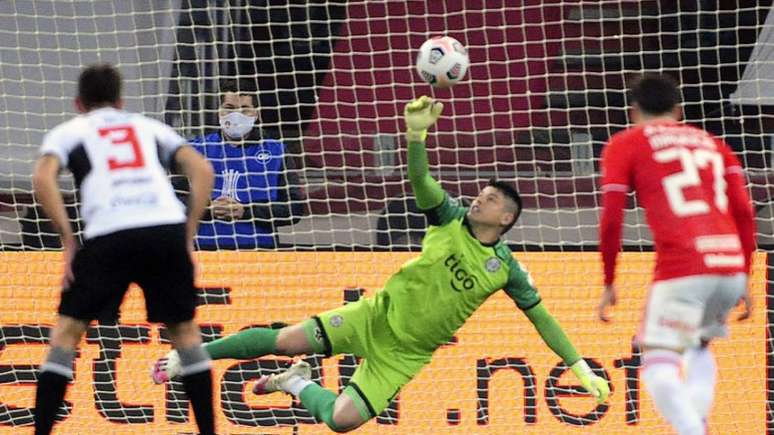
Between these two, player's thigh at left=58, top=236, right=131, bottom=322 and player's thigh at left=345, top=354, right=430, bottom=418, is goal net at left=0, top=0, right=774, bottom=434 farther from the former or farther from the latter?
player's thigh at left=58, top=236, right=131, bottom=322

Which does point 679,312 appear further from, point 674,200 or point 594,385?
point 594,385

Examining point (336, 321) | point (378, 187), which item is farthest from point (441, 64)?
point (378, 187)

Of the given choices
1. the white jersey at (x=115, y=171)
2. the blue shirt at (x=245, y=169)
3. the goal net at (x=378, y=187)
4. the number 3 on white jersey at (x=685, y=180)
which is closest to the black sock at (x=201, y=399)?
the white jersey at (x=115, y=171)

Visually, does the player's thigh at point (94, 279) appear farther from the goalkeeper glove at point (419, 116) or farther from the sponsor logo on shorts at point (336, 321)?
the sponsor logo on shorts at point (336, 321)

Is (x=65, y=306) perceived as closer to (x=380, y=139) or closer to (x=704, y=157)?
(x=704, y=157)

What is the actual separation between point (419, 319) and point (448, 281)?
0.80 ft

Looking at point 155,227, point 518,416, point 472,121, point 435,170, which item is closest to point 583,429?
point 518,416

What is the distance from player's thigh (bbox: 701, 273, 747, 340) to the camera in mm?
5520

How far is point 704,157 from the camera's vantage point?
5.59 metres

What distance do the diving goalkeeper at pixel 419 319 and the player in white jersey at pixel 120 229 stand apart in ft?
4.90

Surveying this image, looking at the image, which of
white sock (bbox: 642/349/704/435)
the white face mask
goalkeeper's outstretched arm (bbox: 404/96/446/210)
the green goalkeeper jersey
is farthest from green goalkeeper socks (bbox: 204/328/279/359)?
white sock (bbox: 642/349/704/435)

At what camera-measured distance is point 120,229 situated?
556 centimetres

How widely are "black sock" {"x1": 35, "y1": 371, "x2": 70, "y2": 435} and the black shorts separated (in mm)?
252

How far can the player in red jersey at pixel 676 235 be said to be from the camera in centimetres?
545
